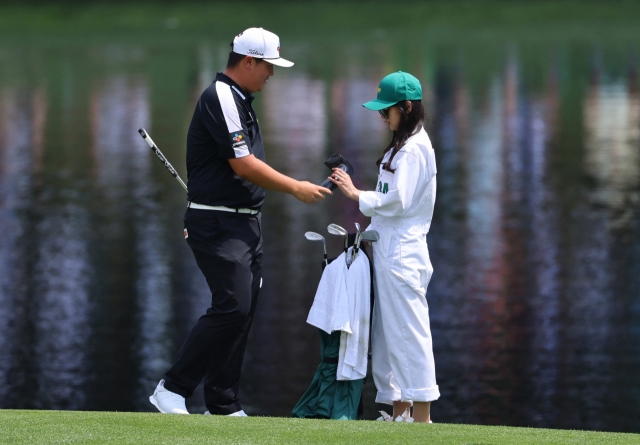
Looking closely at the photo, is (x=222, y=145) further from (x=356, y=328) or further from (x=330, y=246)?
(x=330, y=246)

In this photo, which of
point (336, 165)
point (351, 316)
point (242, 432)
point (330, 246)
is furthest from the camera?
point (330, 246)

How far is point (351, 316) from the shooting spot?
20.0 feet

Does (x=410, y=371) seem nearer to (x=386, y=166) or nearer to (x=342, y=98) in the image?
(x=386, y=166)

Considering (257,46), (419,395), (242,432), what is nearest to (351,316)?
(419,395)

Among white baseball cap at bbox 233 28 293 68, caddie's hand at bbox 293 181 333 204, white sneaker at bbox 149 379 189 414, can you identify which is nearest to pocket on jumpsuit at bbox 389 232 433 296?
caddie's hand at bbox 293 181 333 204

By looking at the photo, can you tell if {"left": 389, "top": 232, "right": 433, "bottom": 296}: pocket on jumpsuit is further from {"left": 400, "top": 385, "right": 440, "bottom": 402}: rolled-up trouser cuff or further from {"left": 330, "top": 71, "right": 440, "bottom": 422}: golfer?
{"left": 400, "top": 385, "right": 440, "bottom": 402}: rolled-up trouser cuff

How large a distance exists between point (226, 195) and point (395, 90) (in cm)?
103

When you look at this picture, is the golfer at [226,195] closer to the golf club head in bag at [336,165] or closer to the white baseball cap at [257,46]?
the white baseball cap at [257,46]

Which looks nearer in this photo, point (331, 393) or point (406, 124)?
point (406, 124)

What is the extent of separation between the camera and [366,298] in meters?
6.12

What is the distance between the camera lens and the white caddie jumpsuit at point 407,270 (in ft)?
19.6

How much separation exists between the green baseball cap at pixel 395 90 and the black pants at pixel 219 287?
3.02ft

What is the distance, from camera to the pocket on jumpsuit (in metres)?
5.98

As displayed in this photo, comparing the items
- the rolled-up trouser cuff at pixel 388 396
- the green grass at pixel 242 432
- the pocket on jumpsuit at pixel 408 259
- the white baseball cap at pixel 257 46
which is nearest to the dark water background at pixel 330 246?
the rolled-up trouser cuff at pixel 388 396
